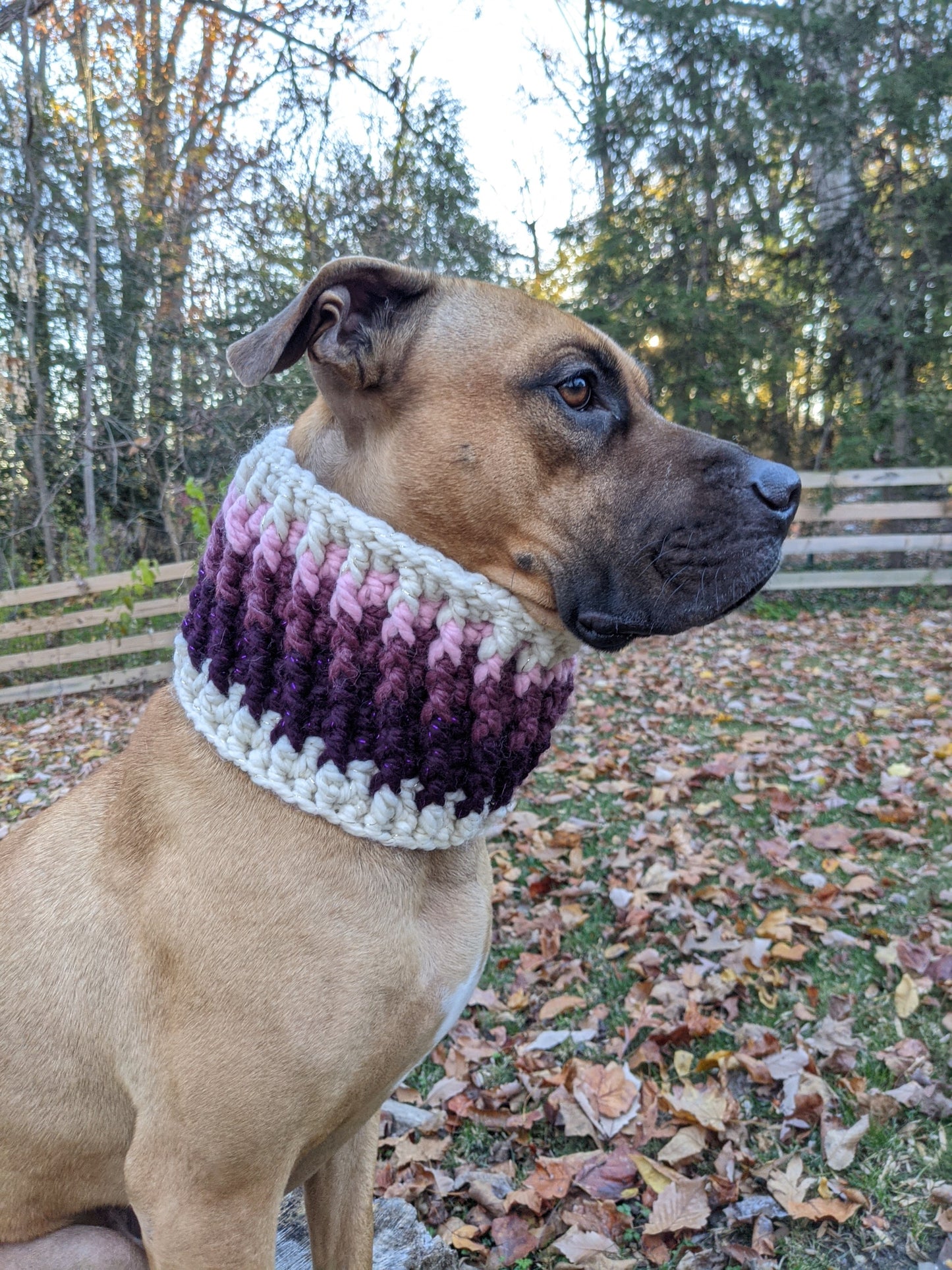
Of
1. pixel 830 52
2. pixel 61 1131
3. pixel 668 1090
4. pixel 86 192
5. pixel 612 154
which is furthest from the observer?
pixel 612 154

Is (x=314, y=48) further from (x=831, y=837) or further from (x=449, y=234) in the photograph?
(x=831, y=837)

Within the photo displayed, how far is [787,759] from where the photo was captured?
20.3 ft

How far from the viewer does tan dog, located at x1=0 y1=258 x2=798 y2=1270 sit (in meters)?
1.61

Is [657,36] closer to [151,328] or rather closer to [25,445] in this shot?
[151,328]

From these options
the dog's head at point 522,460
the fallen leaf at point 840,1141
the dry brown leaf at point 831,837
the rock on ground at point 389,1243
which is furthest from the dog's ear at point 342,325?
the dry brown leaf at point 831,837

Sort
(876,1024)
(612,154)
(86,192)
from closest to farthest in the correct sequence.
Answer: (876,1024) → (86,192) → (612,154)

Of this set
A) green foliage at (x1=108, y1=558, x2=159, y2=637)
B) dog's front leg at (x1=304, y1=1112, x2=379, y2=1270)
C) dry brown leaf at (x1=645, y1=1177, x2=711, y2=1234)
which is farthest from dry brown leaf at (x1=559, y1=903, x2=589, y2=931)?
green foliage at (x1=108, y1=558, x2=159, y2=637)

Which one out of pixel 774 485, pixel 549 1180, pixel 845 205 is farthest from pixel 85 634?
pixel 845 205

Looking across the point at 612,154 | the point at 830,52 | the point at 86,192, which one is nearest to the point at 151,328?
the point at 86,192

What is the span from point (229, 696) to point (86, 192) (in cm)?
887

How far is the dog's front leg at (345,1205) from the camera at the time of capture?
2121 millimetres

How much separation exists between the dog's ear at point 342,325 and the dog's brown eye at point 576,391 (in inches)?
15.2

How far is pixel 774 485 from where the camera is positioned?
6.49ft

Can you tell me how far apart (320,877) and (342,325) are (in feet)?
3.82
